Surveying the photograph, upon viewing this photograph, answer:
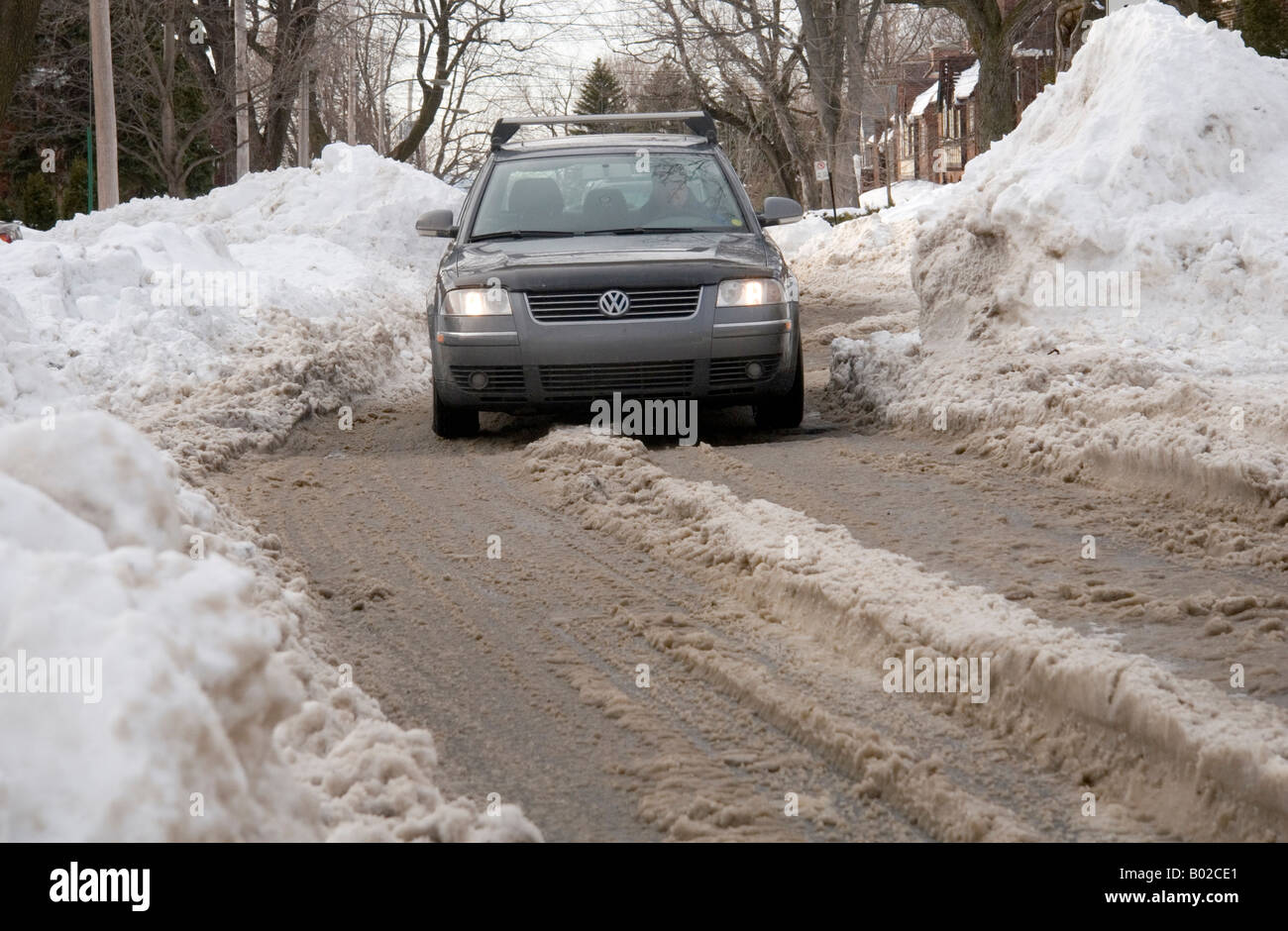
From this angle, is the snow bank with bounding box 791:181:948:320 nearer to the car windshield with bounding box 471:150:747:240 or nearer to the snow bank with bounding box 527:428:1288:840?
the car windshield with bounding box 471:150:747:240

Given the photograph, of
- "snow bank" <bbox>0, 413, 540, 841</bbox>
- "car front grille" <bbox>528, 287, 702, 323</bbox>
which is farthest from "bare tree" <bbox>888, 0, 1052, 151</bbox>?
"snow bank" <bbox>0, 413, 540, 841</bbox>

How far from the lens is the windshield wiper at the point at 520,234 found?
8.91 metres

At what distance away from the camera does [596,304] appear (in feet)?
26.5

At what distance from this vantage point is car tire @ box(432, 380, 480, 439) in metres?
8.55

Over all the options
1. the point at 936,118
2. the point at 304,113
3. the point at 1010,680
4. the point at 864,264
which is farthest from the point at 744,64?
the point at 936,118

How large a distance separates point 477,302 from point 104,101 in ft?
49.7

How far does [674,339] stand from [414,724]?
4542mm

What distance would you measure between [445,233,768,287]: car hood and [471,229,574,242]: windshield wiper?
19 cm

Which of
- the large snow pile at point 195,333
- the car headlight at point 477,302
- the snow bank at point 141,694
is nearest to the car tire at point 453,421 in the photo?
the car headlight at point 477,302

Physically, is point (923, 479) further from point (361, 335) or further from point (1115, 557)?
point (361, 335)

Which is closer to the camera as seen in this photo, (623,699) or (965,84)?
(623,699)

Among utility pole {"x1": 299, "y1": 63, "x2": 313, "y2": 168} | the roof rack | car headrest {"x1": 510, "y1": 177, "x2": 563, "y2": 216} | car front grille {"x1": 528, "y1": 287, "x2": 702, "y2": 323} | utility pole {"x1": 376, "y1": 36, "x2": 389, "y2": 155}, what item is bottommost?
car front grille {"x1": 528, "y1": 287, "x2": 702, "y2": 323}

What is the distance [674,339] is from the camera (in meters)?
8.08

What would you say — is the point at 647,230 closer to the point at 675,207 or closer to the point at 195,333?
the point at 675,207
